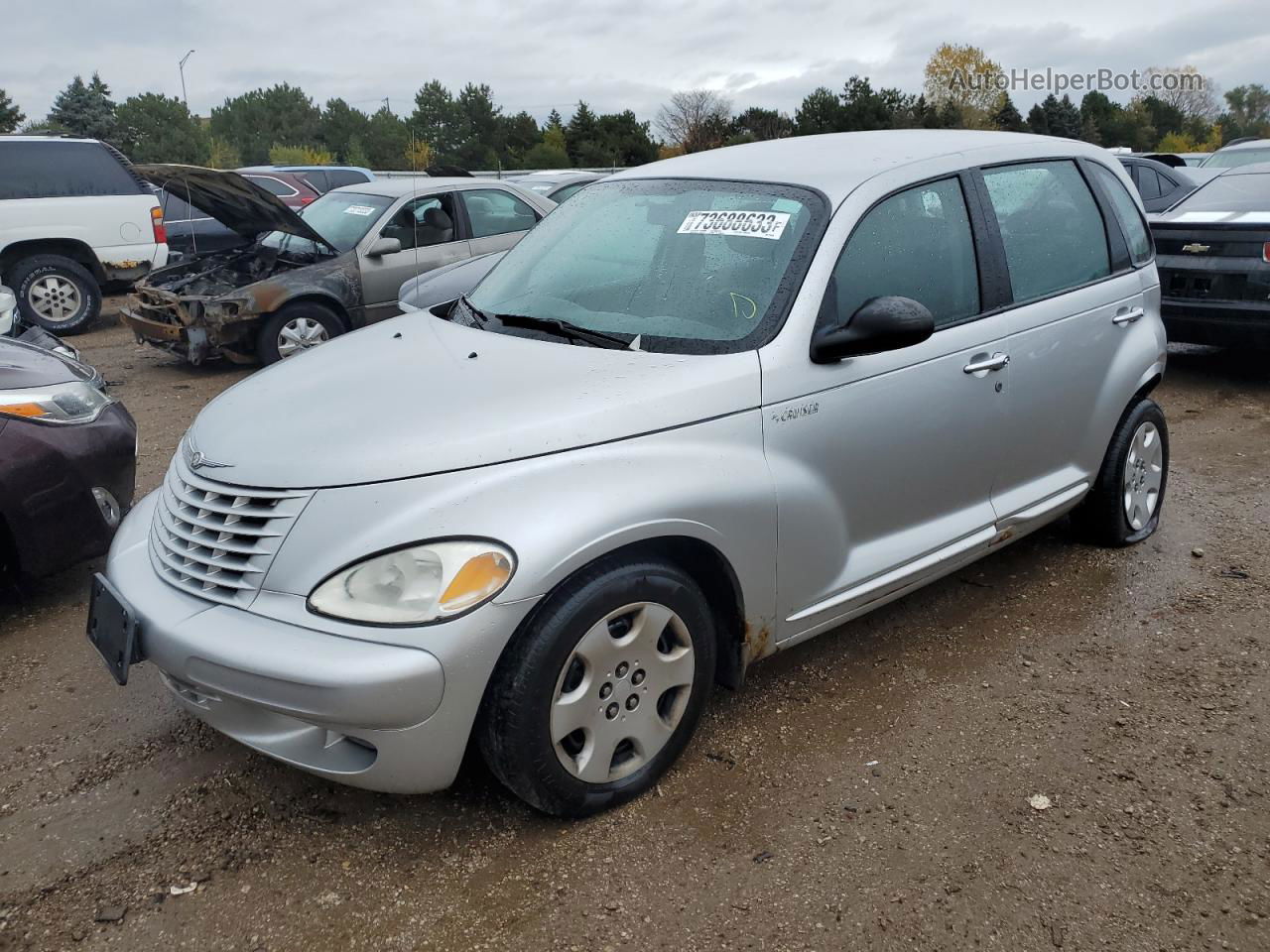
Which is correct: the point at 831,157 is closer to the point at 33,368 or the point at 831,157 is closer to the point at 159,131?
the point at 33,368

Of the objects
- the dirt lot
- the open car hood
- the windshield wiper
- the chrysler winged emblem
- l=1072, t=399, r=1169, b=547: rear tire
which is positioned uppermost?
the open car hood

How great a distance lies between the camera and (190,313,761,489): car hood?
2.57 metres

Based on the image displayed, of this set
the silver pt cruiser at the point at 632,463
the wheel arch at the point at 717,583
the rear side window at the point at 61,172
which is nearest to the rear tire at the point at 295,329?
the rear side window at the point at 61,172

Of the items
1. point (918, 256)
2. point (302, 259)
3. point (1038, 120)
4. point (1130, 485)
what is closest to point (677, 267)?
point (918, 256)

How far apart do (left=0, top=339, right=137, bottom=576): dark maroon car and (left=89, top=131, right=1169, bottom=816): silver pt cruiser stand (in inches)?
32.8

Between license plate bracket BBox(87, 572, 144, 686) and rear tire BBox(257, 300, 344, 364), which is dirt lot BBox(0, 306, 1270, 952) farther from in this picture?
rear tire BBox(257, 300, 344, 364)

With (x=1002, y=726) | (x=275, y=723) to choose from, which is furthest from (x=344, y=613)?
(x=1002, y=726)

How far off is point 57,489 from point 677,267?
2.45 m

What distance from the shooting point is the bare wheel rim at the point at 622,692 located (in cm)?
259

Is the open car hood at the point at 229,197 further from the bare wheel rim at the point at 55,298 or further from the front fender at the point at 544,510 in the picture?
the front fender at the point at 544,510

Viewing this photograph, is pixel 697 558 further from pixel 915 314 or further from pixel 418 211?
pixel 418 211

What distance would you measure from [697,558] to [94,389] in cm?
295

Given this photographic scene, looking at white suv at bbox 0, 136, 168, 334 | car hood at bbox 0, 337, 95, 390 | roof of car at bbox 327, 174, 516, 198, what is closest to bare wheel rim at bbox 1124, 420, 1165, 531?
car hood at bbox 0, 337, 95, 390

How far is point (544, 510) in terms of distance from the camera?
2488mm
